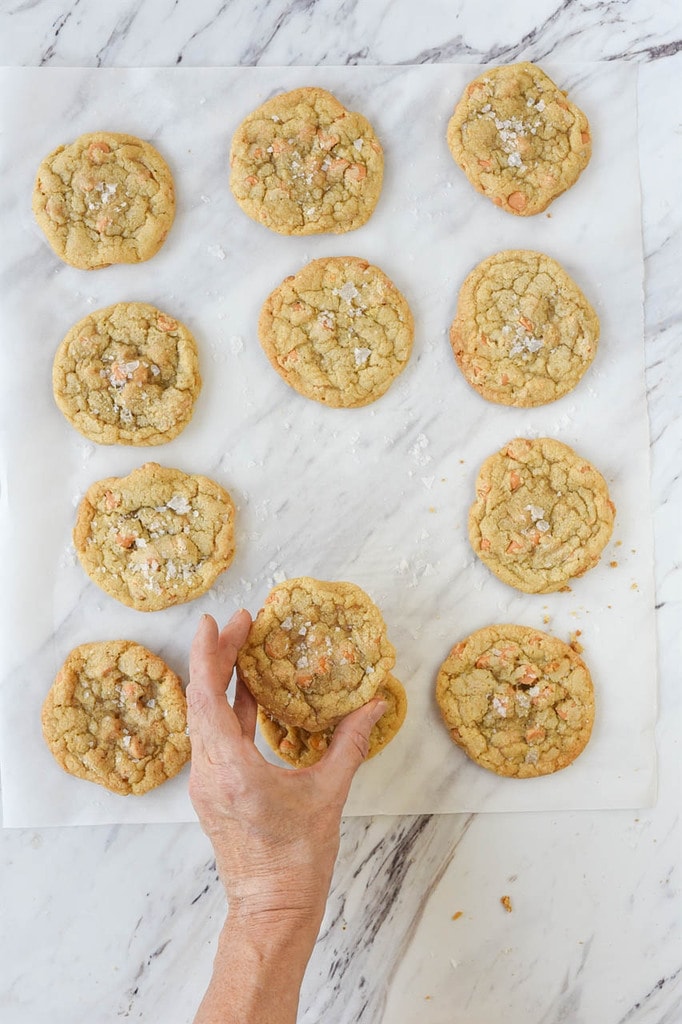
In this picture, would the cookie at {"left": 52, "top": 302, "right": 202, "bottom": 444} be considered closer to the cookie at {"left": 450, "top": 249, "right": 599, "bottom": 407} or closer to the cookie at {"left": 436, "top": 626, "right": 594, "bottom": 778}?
the cookie at {"left": 450, "top": 249, "right": 599, "bottom": 407}

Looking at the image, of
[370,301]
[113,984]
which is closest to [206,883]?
[113,984]

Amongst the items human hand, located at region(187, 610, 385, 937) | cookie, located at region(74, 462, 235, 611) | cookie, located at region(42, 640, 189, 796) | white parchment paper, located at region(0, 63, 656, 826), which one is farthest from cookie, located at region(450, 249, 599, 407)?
cookie, located at region(42, 640, 189, 796)

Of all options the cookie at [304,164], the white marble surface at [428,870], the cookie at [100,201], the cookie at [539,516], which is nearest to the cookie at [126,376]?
the cookie at [100,201]

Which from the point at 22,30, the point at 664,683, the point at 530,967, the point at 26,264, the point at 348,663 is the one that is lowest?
the point at 530,967

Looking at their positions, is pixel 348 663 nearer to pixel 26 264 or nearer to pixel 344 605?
pixel 344 605

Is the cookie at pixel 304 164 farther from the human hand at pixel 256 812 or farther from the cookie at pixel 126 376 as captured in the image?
the human hand at pixel 256 812
